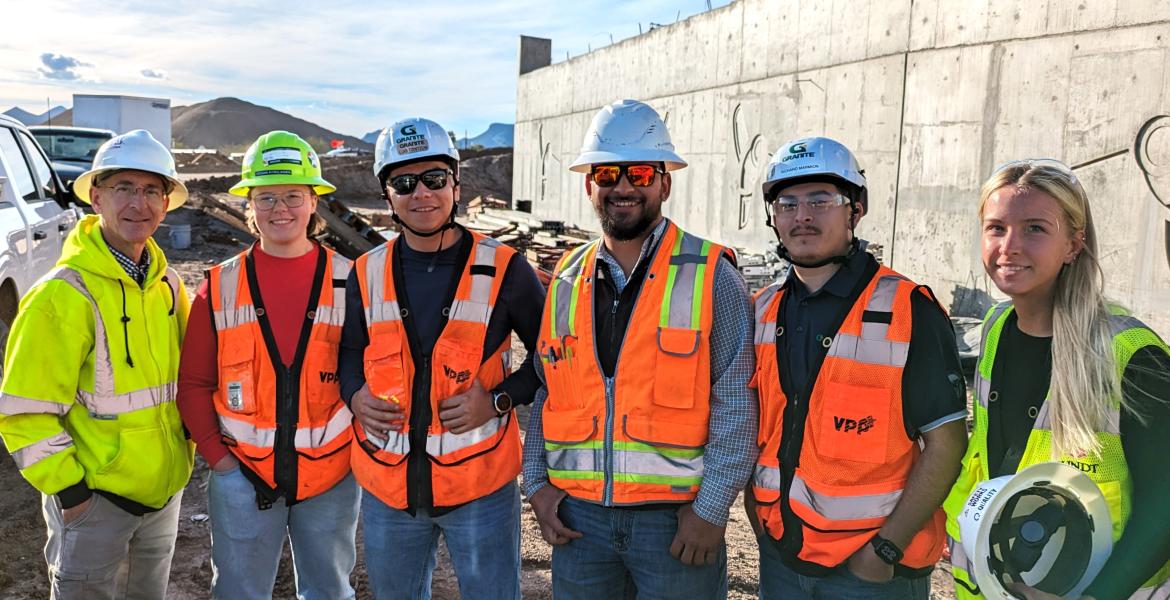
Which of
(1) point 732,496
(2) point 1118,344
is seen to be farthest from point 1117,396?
(1) point 732,496

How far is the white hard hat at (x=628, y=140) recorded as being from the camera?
2447 millimetres

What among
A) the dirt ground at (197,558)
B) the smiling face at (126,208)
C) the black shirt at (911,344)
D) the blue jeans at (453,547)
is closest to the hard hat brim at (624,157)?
the black shirt at (911,344)

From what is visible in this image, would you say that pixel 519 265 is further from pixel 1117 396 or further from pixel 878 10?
pixel 878 10

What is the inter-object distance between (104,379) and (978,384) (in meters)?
2.78

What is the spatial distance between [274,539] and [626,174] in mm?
1819

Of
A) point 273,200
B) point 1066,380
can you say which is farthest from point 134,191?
point 1066,380

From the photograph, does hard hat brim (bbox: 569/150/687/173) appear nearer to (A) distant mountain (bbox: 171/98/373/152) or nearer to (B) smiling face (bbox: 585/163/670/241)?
(B) smiling face (bbox: 585/163/670/241)

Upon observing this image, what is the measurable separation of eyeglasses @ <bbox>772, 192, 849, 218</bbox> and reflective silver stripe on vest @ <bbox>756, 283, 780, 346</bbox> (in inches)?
9.8

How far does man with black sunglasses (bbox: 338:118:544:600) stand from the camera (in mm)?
2592

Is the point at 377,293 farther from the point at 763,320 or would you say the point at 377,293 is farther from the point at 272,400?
the point at 763,320

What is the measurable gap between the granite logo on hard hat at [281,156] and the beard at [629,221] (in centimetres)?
122

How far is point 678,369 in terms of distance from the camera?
2.27 metres

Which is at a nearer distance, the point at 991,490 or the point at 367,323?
the point at 991,490

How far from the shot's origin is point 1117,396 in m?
1.78
